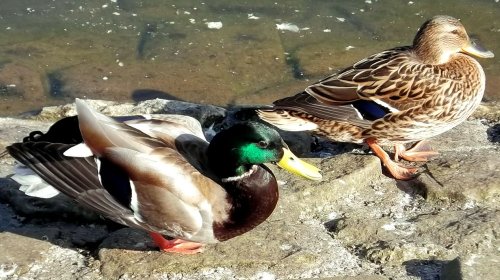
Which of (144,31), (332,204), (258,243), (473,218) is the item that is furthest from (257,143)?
(144,31)

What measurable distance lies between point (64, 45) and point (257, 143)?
4.05 metres

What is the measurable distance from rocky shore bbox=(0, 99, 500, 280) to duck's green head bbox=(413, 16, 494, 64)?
0.66 meters

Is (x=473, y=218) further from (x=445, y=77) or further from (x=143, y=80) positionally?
(x=143, y=80)

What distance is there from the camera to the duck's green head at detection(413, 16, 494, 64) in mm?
5012

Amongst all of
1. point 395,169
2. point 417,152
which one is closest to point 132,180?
point 395,169

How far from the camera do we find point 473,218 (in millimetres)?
3967

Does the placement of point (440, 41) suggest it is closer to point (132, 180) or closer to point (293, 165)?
point (293, 165)

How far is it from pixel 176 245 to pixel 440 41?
2.09 meters

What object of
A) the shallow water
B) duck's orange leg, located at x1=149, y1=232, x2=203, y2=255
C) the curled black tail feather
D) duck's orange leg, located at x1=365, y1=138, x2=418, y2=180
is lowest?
the shallow water

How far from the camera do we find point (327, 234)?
13.1ft

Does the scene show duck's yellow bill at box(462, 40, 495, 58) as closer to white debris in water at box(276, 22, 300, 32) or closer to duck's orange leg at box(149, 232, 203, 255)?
duck's orange leg at box(149, 232, 203, 255)

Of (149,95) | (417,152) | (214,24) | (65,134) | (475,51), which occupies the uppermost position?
(65,134)

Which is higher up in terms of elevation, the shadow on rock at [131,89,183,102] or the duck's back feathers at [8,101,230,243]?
the duck's back feathers at [8,101,230,243]

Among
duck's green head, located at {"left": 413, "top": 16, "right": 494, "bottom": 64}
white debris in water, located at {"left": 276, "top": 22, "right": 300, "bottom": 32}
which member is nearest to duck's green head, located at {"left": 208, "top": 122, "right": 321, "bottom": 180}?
duck's green head, located at {"left": 413, "top": 16, "right": 494, "bottom": 64}
